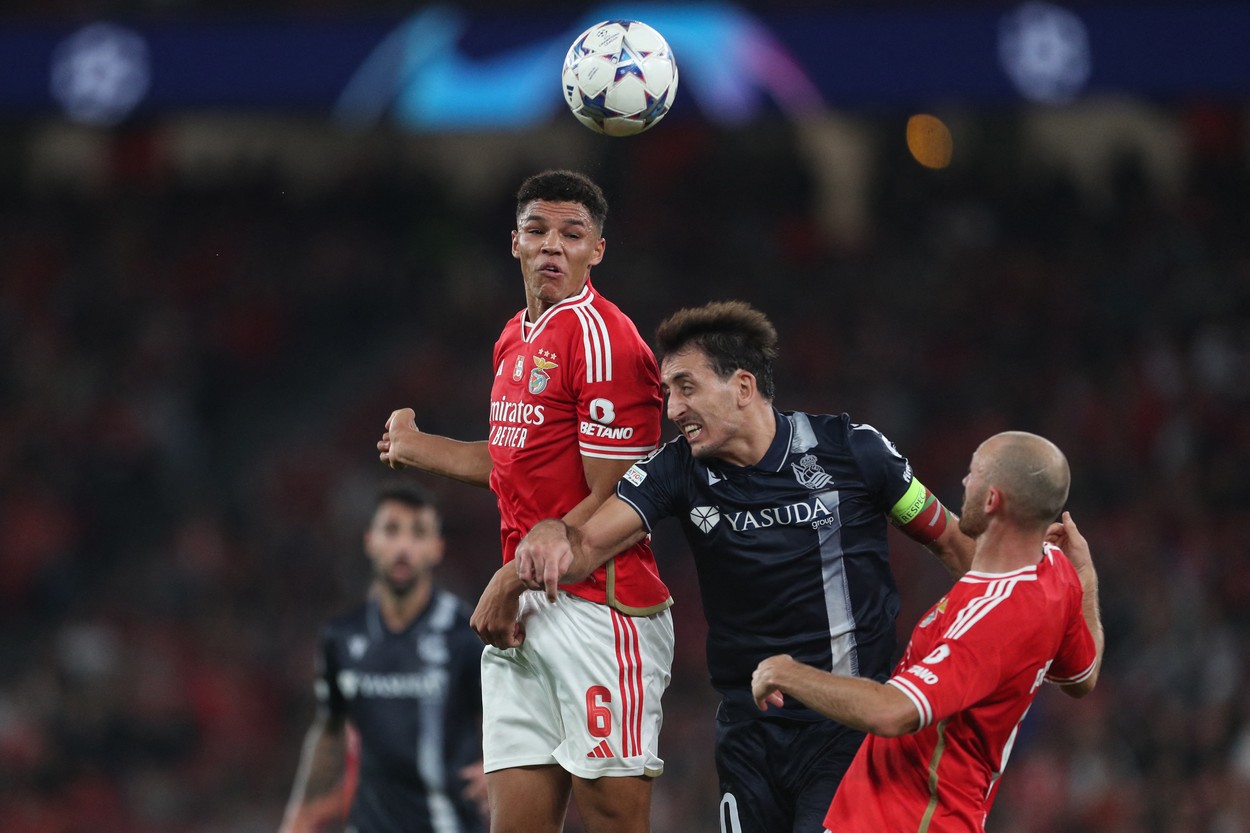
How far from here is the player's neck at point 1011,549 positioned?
4.21 m

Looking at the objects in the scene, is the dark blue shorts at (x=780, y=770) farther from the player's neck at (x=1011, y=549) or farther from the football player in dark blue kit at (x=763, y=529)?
the player's neck at (x=1011, y=549)

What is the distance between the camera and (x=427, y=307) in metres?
16.5

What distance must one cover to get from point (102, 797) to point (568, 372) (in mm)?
9030

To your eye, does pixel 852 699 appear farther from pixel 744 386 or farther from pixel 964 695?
pixel 744 386

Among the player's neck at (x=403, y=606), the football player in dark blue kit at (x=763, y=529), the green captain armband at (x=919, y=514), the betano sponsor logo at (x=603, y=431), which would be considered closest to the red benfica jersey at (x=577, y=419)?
the betano sponsor logo at (x=603, y=431)

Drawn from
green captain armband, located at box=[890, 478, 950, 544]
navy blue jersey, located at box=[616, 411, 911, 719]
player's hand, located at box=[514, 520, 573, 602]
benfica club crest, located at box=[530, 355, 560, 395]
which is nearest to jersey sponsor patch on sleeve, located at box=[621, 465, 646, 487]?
navy blue jersey, located at box=[616, 411, 911, 719]

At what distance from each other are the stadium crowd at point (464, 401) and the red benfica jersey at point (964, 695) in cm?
562

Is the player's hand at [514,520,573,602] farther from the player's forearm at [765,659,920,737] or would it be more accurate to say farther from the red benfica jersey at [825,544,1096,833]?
the red benfica jersey at [825,544,1096,833]

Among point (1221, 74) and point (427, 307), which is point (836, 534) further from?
point (427, 307)

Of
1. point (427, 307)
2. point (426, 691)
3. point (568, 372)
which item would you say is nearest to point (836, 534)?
point (568, 372)

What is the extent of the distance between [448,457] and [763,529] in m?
1.06

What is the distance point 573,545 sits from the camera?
4586mm

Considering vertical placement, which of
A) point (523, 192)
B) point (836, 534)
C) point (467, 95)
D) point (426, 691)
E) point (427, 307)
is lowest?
point (426, 691)

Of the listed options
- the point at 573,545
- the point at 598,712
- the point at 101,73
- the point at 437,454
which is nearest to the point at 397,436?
the point at 437,454
